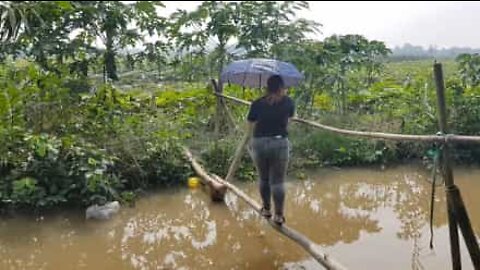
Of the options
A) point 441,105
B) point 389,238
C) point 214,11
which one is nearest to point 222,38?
point 214,11

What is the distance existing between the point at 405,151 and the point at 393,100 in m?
0.95

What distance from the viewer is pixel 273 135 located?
5.32 meters

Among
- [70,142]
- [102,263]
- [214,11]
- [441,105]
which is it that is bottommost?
[102,263]

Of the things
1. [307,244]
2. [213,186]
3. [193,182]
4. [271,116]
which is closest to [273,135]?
[271,116]

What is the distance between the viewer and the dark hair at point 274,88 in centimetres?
515

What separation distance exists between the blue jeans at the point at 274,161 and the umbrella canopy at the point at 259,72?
0.93m

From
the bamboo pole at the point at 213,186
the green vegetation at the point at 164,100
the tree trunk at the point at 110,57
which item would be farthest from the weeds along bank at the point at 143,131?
the bamboo pole at the point at 213,186

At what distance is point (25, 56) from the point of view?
7840 millimetres

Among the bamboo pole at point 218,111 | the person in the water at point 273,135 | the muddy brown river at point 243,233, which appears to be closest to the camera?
the person in the water at point 273,135

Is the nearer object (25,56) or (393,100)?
(25,56)

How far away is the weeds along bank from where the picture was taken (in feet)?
22.6

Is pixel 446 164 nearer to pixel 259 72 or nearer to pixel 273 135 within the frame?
pixel 273 135

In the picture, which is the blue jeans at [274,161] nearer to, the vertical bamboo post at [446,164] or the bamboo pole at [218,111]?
the vertical bamboo post at [446,164]

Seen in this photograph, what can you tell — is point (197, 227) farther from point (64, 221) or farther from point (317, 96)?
point (317, 96)
